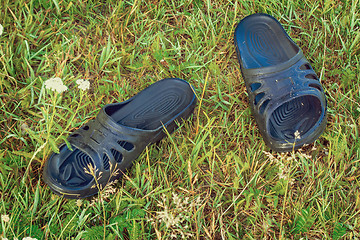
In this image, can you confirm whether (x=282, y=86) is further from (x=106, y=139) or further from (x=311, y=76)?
(x=106, y=139)

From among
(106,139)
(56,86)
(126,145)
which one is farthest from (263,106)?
(56,86)

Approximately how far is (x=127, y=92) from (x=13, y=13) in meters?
1.25

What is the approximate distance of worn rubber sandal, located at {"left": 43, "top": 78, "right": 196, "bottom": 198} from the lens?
8.67ft

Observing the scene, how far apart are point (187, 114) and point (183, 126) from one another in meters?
0.13

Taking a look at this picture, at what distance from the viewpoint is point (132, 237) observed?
2443mm

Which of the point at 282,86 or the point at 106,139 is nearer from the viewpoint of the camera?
the point at 106,139

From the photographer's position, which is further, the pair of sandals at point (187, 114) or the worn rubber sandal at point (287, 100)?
the worn rubber sandal at point (287, 100)

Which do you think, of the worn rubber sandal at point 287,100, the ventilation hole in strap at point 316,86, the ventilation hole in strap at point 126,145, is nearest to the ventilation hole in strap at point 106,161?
the ventilation hole in strap at point 126,145

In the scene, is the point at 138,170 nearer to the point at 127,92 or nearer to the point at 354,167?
the point at 127,92

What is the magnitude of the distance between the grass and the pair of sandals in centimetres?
12

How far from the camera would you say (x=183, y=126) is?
3115 millimetres

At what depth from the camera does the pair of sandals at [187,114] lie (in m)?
2.68

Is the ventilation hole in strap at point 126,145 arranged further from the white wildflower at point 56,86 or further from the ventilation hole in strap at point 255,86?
the ventilation hole in strap at point 255,86

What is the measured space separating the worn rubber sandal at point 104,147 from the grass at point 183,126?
0.09 meters
